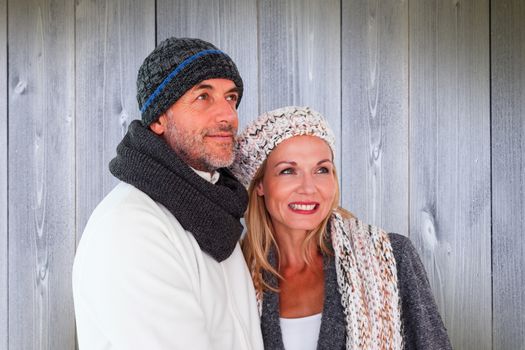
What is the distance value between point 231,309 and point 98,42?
111cm

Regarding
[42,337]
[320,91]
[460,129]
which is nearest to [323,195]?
[320,91]

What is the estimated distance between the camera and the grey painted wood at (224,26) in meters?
2.03

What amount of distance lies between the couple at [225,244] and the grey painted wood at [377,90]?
28 centimetres

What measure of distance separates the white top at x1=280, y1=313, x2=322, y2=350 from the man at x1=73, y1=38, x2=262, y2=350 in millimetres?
147

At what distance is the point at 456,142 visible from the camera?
202 cm

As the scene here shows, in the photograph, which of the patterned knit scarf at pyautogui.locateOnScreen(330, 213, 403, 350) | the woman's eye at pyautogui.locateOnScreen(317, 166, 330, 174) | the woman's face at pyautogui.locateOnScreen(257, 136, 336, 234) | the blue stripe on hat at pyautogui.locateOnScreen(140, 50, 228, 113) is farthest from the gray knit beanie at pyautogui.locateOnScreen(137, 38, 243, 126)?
the patterned knit scarf at pyautogui.locateOnScreen(330, 213, 403, 350)

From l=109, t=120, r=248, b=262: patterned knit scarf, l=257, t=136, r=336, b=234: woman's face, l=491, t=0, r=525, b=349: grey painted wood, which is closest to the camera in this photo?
l=109, t=120, r=248, b=262: patterned knit scarf

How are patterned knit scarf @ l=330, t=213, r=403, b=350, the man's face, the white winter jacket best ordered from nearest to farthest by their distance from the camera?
the white winter jacket, the man's face, patterned knit scarf @ l=330, t=213, r=403, b=350

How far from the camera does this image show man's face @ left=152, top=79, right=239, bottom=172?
58.6 inches

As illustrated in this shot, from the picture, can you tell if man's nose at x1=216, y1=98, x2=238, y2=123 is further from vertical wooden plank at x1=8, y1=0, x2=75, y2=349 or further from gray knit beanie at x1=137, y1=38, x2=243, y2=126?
vertical wooden plank at x1=8, y1=0, x2=75, y2=349

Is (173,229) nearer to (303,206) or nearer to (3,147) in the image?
(303,206)

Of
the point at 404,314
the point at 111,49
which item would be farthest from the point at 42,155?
the point at 404,314

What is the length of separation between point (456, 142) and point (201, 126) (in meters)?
0.99

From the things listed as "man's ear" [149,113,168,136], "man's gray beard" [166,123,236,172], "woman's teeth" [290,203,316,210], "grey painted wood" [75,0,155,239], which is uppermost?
"grey painted wood" [75,0,155,239]
